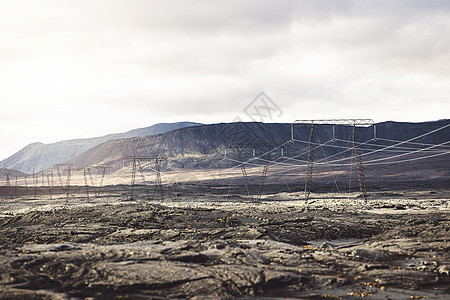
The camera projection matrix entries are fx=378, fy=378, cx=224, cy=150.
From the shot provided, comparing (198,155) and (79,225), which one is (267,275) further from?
(198,155)

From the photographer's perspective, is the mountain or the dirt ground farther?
the mountain

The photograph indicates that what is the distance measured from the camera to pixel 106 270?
12.8 metres

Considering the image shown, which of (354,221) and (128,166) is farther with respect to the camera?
(128,166)

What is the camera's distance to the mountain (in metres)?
148

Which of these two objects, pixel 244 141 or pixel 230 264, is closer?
pixel 230 264

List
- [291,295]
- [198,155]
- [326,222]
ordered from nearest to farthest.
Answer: [291,295] < [326,222] < [198,155]

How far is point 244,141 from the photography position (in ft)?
521

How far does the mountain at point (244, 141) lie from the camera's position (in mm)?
148500

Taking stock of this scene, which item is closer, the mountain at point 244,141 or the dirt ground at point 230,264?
the dirt ground at point 230,264

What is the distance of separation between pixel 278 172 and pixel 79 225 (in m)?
91.7

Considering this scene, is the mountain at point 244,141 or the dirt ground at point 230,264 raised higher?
the mountain at point 244,141

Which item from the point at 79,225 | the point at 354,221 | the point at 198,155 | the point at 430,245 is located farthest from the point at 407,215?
the point at 198,155

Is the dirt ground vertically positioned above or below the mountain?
below

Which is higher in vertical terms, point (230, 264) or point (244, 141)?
point (244, 141)
